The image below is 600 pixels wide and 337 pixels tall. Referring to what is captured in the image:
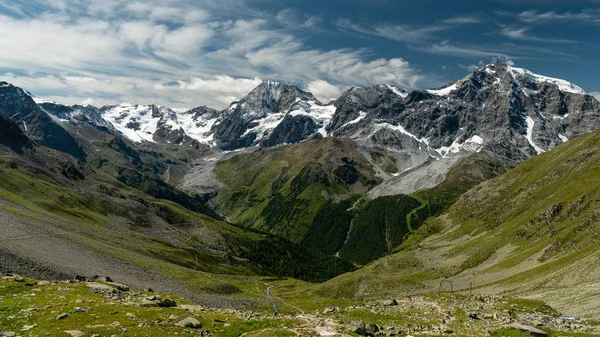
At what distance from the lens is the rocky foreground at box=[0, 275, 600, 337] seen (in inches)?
1570

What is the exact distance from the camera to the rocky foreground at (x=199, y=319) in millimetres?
39875

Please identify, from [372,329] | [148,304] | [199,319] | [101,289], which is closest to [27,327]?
[148,304]

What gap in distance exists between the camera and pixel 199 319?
4525 cm

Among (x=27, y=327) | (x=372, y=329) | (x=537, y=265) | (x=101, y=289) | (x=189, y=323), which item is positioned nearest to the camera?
(x=27, y=327)

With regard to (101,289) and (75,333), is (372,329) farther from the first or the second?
(101,289)

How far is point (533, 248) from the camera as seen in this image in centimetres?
16125

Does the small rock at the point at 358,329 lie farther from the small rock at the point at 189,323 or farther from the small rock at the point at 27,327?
the small rock at the point at 27,327

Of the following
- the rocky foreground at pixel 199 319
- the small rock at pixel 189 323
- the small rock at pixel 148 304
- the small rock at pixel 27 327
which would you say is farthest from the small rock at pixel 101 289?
the small rock at pixel 189 323

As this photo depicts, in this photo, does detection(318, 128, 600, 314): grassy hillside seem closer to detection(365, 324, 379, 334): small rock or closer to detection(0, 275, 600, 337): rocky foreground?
detection(0, 275, 600, 337): rocky foreground

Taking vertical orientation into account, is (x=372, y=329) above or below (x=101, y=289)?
above

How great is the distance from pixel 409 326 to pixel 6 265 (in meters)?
81.8

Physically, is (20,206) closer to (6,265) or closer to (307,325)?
(6,265)

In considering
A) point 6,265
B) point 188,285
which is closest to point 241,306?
point 188,285

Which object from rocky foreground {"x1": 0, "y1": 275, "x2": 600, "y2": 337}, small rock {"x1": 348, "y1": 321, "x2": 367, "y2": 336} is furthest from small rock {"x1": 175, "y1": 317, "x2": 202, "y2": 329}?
small rock {"x1": 348, "y1": 321, "x2": 367, "y2": 336}
